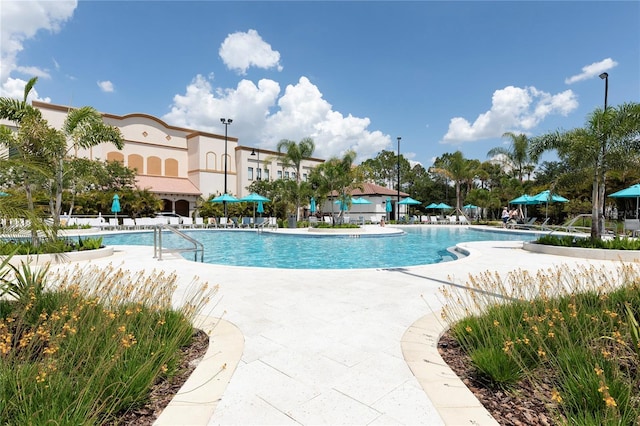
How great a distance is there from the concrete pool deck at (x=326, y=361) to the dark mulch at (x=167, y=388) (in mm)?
111

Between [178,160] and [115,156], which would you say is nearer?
[115,156]

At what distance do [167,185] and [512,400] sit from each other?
3762 cm

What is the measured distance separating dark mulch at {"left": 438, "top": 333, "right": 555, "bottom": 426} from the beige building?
104 feet

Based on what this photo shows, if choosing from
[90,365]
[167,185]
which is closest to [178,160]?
[167,185]

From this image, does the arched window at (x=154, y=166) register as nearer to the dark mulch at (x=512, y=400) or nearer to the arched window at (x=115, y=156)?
the arched window at (x=115, y=156)

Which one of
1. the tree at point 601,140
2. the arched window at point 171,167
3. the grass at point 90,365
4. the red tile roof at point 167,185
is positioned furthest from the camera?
the arched window at point 171,167

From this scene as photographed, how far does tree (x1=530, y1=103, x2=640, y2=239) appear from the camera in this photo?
1019cm

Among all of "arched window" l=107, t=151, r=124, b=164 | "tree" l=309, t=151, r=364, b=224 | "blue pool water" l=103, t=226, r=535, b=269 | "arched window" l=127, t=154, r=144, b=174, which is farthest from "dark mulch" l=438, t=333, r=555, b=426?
"arched window" l=127, t=154, r=144, b=174

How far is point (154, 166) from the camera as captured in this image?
1428 inches

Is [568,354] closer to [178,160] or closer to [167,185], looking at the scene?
[167,185]

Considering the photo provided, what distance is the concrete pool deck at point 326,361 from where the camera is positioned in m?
2.28

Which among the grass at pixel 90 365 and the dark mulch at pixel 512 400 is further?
the dark mulch at pixel 512 400

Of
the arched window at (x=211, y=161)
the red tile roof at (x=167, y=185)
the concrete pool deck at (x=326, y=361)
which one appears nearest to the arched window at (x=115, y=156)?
the red tile roof at (x=167, y=185)

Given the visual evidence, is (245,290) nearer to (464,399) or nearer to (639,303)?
(464,399)
